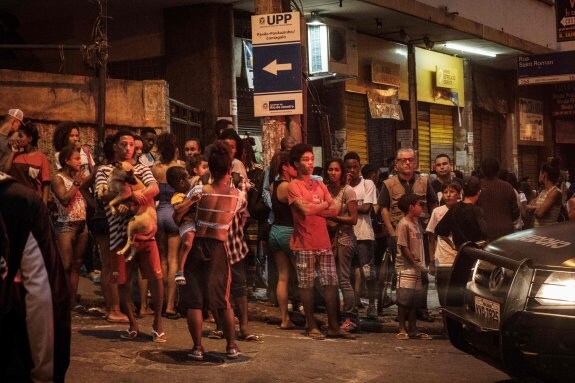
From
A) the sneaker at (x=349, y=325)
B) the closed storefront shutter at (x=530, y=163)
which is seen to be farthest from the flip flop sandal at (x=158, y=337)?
the closed storefront shutter at (x=530, y=163)

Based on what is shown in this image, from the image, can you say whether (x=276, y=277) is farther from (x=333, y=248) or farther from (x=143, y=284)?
(x=143, y=284)

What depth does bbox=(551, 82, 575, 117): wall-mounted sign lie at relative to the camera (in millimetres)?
29516

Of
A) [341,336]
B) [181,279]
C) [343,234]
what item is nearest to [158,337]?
[181,279]

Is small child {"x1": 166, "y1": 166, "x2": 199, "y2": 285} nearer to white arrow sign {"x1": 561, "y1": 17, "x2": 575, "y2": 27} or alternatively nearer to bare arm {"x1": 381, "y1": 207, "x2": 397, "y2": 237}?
bare arm {"x1": 381, "y1": 207, "x2": 397, "y2": 237}

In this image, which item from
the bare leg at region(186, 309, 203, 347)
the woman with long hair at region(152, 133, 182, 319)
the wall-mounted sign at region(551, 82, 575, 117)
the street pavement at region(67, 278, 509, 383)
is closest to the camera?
the street pavement at region(67, 278, 509, 383)

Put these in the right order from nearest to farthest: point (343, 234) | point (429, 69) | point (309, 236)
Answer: point (309, 236)
point (343, 234)
point (429, 69)

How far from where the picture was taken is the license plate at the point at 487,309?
5.74m

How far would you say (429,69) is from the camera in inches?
878

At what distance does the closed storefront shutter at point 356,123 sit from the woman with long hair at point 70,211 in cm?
1059

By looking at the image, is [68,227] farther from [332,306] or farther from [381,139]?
[381,139]

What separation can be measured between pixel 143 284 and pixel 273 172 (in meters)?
1.78

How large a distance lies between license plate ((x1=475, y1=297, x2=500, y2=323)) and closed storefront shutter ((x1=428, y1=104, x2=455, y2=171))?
16.7 metres

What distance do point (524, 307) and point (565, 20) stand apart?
18850 millimetres

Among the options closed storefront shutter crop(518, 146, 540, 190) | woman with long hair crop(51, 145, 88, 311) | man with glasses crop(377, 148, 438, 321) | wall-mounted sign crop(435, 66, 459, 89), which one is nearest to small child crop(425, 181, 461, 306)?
man with glasses crop(377, 148, 438, 321)
